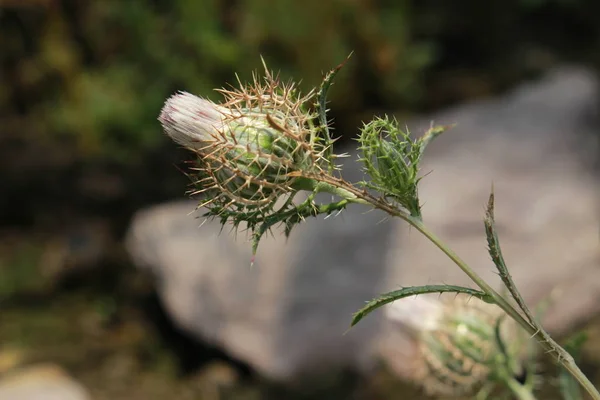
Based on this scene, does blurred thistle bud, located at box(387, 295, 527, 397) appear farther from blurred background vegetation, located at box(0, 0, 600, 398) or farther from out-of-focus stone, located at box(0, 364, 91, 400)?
blurred background vegetation, located at box(0, 0, 600, 398)

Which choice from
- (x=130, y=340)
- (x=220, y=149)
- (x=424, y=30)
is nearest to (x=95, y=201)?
(x=130, y=340)

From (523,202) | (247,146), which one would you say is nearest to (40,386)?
(523,202)

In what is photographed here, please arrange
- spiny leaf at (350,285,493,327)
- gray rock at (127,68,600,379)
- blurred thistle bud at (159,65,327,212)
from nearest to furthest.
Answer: spiny leaf at (350,285,493,327) < blurred thistle bud at (159,65,327,212) < gray rock at (127,68,600,379)

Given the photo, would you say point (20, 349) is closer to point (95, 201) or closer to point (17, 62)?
point (95, 201)

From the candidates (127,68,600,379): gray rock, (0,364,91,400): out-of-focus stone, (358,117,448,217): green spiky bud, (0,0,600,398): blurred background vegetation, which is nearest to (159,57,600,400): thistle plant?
(358,117,448,217): green spiky bud

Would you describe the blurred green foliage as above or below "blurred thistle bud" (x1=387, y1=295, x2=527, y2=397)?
above

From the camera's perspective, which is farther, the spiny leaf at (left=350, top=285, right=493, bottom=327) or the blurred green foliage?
the blurred green foliage

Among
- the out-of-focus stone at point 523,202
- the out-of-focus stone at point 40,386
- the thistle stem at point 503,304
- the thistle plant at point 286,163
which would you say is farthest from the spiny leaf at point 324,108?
the out-of-focus stone at point 40,386

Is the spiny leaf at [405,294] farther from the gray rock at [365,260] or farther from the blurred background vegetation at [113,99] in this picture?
the blurred background vegetation at [113,99]
